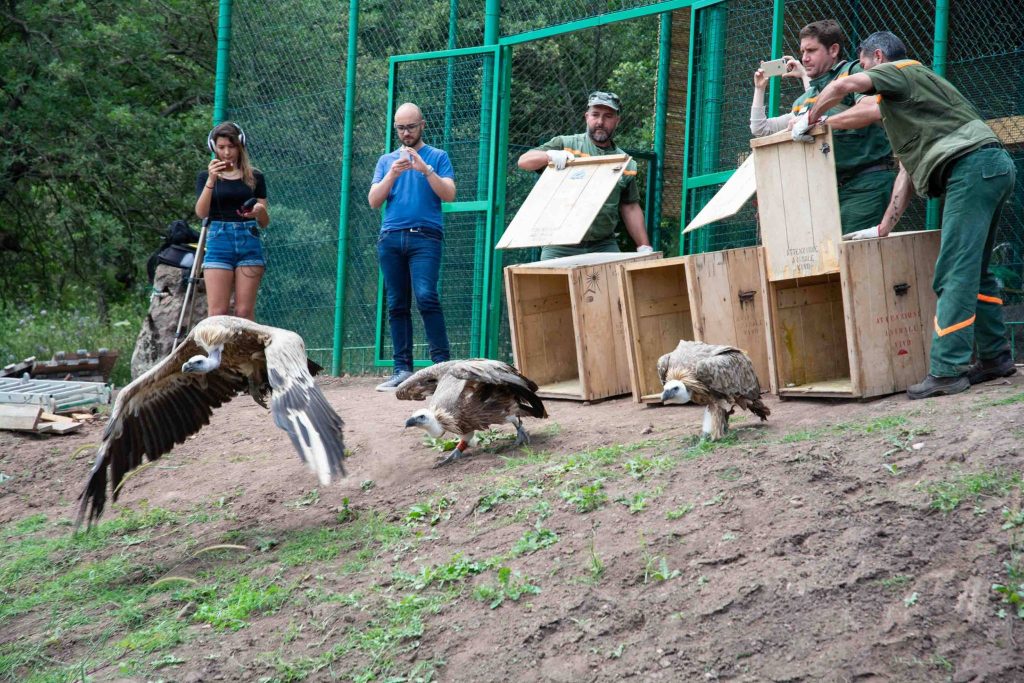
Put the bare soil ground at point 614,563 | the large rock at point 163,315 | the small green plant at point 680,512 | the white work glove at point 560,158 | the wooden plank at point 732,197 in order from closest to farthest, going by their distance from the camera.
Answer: the bare soil ground at point 614,563, the small green plant at point 680,512, the wooden plank at point 732,197, the white work glove at point 560,158, the large rock at point 163,315

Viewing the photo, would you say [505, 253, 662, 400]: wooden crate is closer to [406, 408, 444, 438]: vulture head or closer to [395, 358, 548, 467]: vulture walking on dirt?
[395, 358, 548, 467]: vulture walking on dirt

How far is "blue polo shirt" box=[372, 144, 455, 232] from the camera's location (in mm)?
8594

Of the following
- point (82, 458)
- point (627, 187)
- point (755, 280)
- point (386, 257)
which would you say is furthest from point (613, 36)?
point (82, 458)

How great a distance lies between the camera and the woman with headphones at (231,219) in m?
8.76

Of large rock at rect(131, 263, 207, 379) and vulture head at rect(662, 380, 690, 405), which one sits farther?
large rock at rect(131, 263, 207, 379)

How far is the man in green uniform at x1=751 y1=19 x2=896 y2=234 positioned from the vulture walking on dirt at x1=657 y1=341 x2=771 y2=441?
168 cm

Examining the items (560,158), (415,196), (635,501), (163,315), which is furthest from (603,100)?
(163,315)

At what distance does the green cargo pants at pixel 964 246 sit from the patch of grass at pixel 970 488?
147 centimetres

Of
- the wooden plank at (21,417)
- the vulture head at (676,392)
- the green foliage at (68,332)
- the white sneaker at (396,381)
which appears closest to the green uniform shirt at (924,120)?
the vulture head at (676,392)

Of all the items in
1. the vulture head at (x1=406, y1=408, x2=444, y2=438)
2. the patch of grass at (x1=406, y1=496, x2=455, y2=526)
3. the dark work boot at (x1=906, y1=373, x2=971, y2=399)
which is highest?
the vulture head at (x1=406, y1=408, x2=444, y2=438)

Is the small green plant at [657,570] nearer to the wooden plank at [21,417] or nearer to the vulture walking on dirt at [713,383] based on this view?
the vulture walking on dirt at [713,383]

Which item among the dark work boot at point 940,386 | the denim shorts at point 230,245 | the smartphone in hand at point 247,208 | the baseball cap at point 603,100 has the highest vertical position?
the baseball cap at point 603,100

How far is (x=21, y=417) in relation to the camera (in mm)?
8984

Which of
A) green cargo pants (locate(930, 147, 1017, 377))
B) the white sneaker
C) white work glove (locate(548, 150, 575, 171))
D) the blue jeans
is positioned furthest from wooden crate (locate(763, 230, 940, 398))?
the white sneaker
